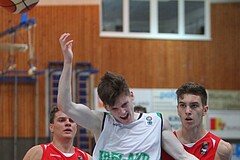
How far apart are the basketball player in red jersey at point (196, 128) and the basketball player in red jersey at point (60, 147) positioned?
1461 mm

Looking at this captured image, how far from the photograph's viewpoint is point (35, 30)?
1670 centimetres

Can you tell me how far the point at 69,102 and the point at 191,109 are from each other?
3.52ft

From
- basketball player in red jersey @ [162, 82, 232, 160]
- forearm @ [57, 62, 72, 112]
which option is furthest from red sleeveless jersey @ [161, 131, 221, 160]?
forearm @ [57, 62, 72, 112]

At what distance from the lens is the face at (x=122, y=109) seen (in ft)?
11.7

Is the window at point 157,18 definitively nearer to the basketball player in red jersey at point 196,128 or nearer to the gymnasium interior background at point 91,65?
the gymnasium interior background at point 91,65

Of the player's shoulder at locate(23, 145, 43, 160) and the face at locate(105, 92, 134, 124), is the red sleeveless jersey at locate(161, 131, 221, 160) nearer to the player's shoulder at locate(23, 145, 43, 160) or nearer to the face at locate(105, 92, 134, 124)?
the face at locate(105, 92, 134, 124)

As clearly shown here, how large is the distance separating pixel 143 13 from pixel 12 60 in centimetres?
480

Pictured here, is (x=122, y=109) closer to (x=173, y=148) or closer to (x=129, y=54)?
(x=173, y=148)

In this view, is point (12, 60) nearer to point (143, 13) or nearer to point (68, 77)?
point (143, 13)

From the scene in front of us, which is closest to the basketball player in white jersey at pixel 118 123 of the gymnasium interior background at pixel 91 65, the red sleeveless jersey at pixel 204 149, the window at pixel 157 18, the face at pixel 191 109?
the face at pixel 191 109

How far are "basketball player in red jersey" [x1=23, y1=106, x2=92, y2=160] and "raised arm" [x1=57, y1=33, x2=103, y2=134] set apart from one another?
1.68 m

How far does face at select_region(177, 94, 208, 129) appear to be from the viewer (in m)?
4.12

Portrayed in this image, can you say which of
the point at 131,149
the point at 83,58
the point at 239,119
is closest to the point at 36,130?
the point at 83,58

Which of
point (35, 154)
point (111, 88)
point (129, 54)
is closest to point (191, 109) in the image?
point (111, 88)
